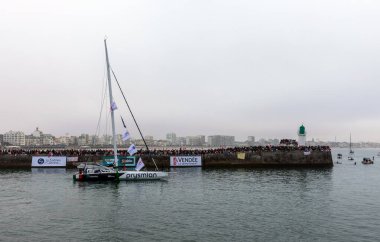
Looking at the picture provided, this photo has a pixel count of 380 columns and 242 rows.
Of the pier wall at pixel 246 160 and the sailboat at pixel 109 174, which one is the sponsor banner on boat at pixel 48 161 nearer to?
the pier wall at pixel 246 160

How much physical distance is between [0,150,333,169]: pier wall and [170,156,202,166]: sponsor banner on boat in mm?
953

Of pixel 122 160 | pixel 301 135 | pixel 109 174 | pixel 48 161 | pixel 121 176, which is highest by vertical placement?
pixel 301 135

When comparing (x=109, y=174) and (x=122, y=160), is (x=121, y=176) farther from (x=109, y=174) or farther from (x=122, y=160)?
(x=122, y=160)

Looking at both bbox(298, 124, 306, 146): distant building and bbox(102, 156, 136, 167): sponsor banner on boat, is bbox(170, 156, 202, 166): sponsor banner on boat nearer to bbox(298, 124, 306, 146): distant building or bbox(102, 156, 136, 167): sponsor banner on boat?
bbox(102, 156, 136, 167): sponsor banner on boat

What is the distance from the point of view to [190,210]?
3106 centimetres

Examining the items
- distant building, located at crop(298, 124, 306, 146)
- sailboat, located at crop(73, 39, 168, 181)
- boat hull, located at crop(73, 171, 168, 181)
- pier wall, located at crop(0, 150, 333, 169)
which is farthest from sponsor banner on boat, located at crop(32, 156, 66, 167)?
→ distant building, located at crop(298, 124, 306, 146)

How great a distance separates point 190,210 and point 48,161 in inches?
1795

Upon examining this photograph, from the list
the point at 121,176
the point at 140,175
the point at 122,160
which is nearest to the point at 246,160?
the point at 122,160

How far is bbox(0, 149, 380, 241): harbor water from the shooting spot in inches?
944

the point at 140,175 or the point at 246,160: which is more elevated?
the point at 246,160

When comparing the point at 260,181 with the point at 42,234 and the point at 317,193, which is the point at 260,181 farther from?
the point at 42,234

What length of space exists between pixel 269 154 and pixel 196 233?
167ft

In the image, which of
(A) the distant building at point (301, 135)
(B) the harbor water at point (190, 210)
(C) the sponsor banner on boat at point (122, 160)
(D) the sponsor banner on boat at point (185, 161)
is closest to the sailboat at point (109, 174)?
(B) the harbor water at point (190, 210)

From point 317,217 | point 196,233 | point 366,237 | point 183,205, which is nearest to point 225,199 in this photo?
point 183,205
